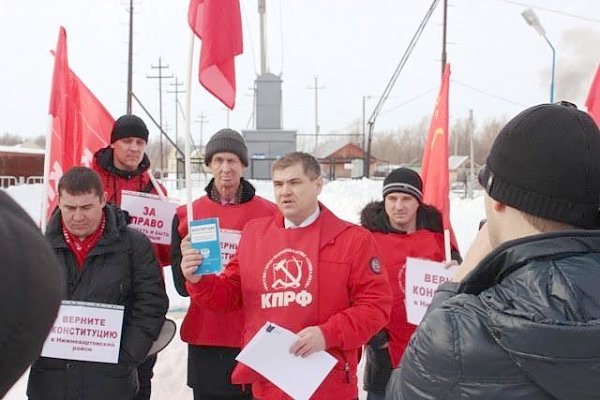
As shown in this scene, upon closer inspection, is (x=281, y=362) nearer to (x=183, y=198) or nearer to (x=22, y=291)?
(x=22, y=291)

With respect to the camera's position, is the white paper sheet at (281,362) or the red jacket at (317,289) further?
the red jacket at (317,289)

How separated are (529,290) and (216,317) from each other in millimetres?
2606

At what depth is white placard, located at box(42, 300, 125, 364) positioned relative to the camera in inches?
120

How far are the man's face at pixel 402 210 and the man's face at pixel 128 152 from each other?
170 cm

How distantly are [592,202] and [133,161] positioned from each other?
3.42 metres

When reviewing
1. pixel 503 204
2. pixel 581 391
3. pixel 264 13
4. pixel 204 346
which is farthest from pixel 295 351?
pixel 264 13

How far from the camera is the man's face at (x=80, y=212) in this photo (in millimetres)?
3092

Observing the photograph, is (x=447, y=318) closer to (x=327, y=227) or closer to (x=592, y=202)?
(x=592, y=202)

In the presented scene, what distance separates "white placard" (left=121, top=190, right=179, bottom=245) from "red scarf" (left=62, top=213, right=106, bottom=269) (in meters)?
0.87

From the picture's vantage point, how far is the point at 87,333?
3064 millimetres

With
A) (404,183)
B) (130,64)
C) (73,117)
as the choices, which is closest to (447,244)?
(404,183)

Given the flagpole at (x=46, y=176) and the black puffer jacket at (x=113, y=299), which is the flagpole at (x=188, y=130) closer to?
the black puffer jacket at (x=113, y=299)

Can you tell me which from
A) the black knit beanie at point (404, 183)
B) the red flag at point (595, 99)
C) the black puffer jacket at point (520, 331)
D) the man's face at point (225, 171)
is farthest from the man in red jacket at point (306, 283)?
the red flag at point (595, 99)

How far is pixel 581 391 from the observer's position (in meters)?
1.09
